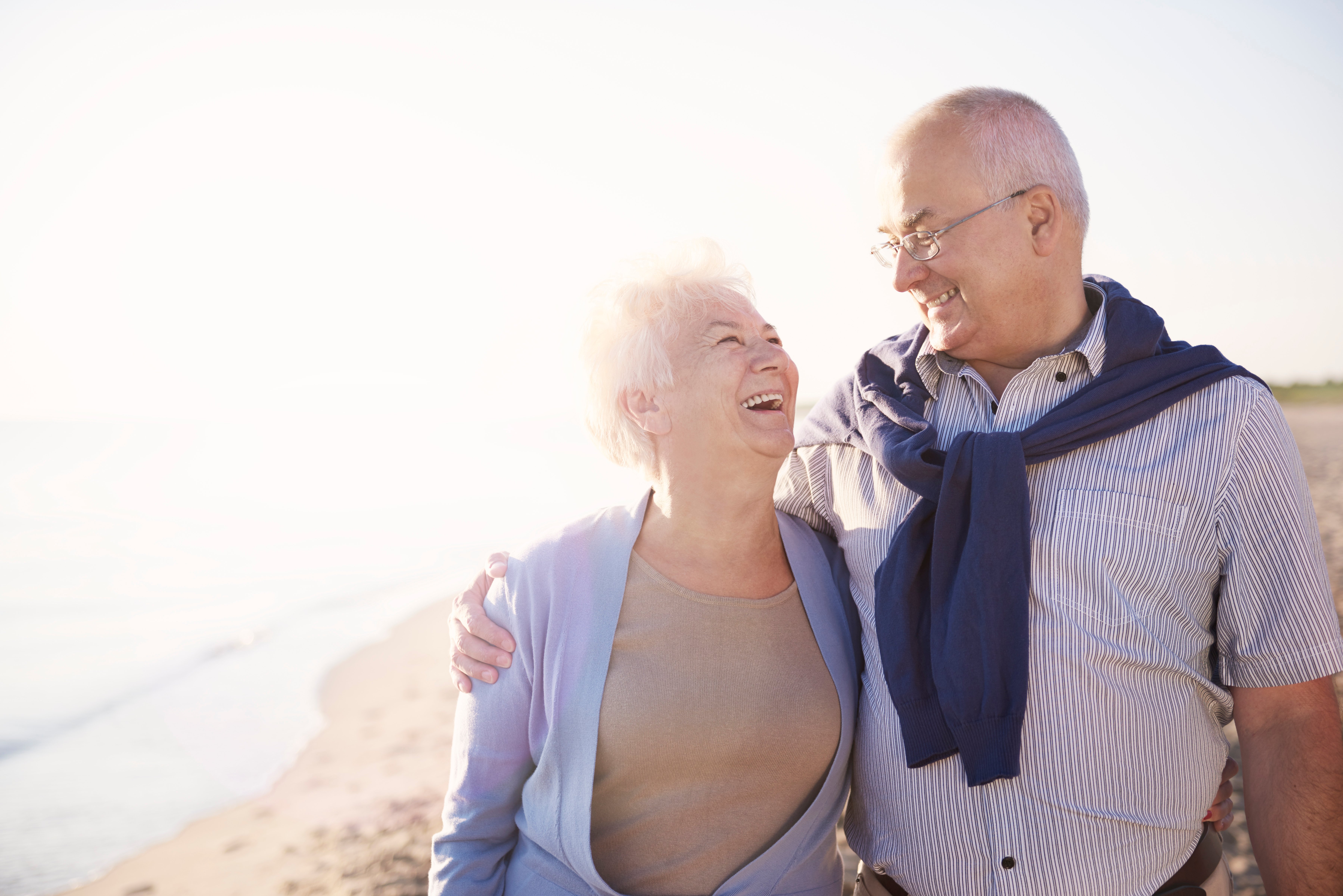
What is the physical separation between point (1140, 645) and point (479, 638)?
1.51 metres

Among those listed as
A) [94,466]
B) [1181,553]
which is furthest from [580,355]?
[94,466]

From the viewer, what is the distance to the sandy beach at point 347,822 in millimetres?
3783

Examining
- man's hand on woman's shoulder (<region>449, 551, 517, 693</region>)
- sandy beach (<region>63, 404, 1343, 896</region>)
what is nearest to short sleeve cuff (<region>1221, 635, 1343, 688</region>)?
man's hand on woman's shoulder (<region>449, 551, 517, 693</region>)

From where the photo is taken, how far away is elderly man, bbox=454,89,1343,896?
66.6 inches

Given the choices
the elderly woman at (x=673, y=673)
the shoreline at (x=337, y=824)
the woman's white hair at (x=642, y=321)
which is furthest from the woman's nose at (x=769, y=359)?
the shoreline at (x=337, y=824)

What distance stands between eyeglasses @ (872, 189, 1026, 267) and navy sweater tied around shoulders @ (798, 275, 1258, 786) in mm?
371

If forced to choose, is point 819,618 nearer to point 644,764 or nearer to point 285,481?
point 644,764

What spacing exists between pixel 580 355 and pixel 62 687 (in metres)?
7.61

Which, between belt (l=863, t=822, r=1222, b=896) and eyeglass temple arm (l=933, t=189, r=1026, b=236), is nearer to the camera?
belt (l=863, t=822, r=1222, b=896)

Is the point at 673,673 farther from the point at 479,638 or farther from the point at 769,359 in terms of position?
the point at 769,359

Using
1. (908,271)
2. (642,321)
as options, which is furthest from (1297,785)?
(642,321)

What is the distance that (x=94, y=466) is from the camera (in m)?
20.1

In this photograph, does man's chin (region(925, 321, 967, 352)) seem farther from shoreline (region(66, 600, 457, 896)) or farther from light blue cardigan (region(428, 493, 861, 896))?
shoreline (region(66, 600, 457, 896))

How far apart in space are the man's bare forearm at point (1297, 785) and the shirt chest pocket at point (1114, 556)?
34cm
